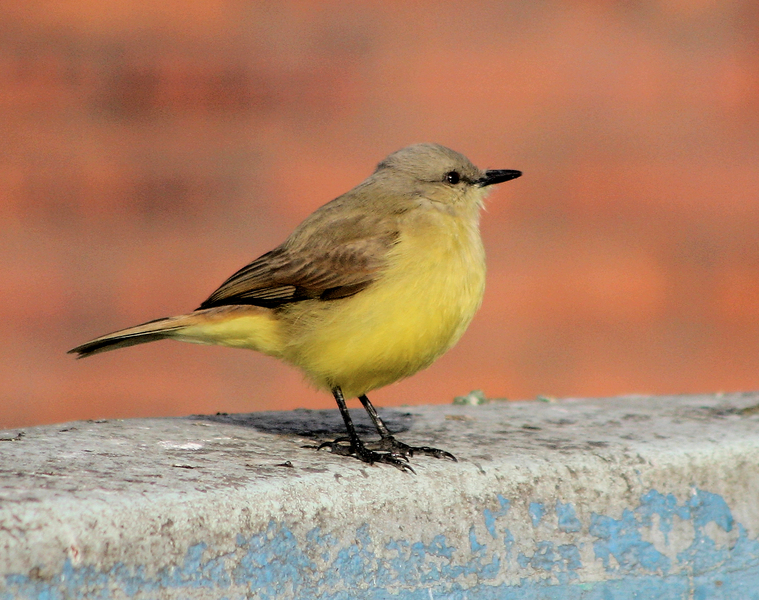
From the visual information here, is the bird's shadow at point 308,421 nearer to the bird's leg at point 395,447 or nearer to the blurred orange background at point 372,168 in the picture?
the bird's leg at point 395,447

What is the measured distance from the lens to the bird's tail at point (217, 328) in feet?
14.9

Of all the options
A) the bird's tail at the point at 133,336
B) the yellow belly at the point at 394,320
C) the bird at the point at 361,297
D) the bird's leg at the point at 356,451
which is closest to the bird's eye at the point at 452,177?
the bird at the point at 361,297

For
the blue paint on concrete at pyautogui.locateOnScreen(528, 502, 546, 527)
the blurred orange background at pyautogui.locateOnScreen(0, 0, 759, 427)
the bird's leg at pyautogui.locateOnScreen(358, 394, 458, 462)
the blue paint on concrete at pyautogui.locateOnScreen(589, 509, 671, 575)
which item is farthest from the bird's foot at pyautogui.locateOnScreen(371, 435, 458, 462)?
the blurred orange background at pyautogui.locateOnScreen(0, 0, 759, 427)

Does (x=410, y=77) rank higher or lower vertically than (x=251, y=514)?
higher

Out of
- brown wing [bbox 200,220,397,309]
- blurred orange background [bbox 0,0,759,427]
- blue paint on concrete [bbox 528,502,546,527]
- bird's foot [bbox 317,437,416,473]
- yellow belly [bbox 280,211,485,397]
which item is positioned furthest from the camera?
blurred orange background [bbox 0,0,759,427]

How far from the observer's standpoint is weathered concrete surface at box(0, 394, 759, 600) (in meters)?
2.66

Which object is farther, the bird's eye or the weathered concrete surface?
the bird's eye

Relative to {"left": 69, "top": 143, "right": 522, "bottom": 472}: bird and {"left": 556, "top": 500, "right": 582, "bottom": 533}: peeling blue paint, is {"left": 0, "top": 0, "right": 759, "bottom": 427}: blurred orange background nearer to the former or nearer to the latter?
{"left": 69, "top": 143, "right": 522, "bottom": 472}: bird

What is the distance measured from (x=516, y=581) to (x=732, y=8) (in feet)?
25.1

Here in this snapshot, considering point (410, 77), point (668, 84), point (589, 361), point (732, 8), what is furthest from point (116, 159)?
point (732, 8)

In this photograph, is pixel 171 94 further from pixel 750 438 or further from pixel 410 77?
pixel 750 438

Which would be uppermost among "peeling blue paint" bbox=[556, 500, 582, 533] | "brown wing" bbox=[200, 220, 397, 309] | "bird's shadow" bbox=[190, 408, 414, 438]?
"brown wing" bbox=[200, 220, 397, 309]

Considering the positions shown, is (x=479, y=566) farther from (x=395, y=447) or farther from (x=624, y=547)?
(x=395, y=447)

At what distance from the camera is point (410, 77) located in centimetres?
850
